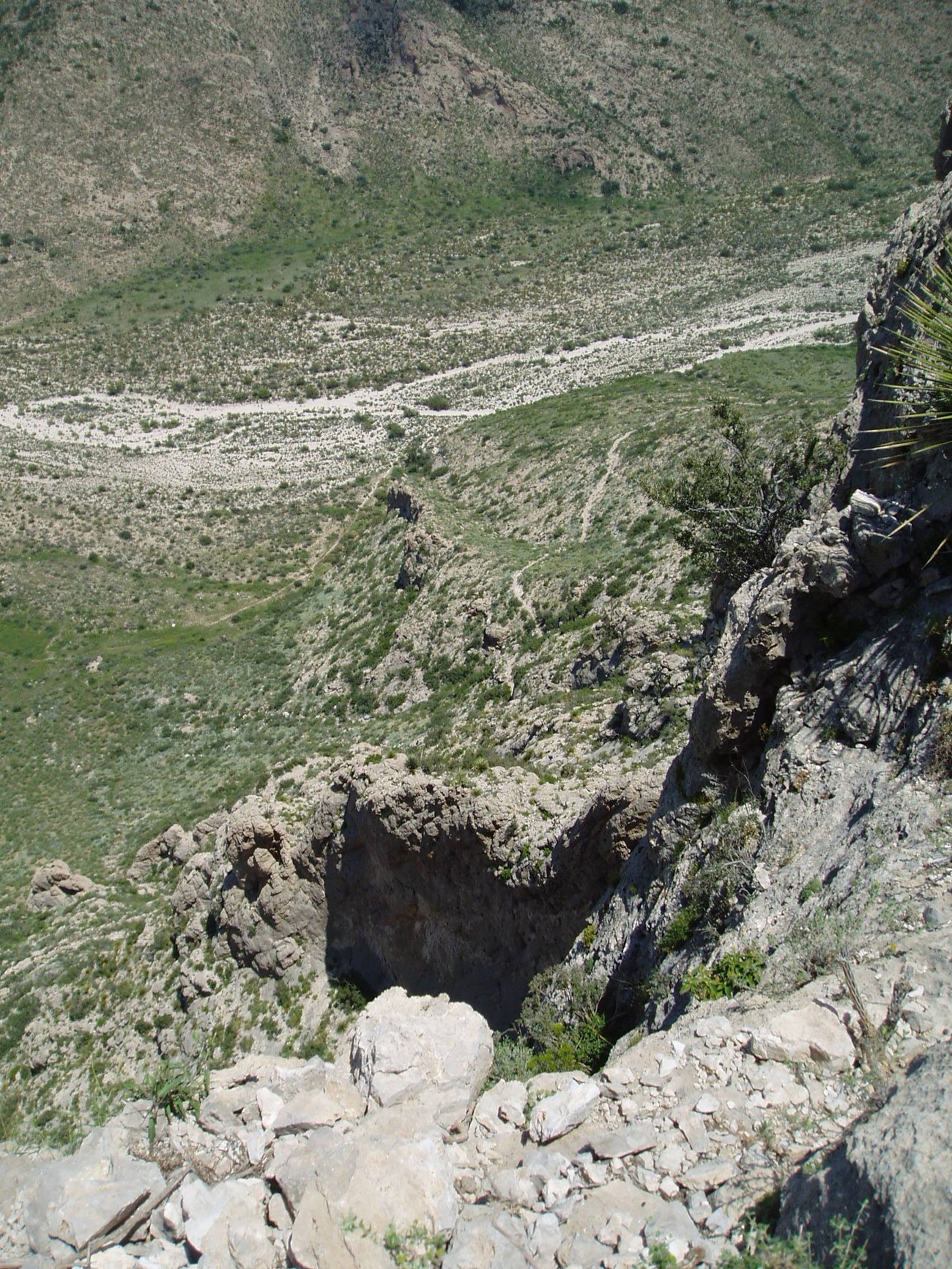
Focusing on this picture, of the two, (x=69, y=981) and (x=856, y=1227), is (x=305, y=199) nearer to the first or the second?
(x=69, y=981)

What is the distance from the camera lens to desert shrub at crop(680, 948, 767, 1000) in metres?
7.39

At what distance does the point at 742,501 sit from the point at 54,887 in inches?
926

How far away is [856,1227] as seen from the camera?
4441mm

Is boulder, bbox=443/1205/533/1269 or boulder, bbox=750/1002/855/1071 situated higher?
boulder, bbox=750/1002/855/1071

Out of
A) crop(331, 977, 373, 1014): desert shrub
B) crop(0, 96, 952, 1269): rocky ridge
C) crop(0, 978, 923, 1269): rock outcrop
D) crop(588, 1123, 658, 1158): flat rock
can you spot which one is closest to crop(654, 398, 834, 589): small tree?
crop(0, 96, 952, 1269): rocky ridge

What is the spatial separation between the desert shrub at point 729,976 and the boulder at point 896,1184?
2.25 meters

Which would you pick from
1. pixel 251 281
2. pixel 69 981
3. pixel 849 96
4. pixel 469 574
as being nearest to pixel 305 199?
pixel 251 281

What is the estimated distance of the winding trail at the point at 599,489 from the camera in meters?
35.2

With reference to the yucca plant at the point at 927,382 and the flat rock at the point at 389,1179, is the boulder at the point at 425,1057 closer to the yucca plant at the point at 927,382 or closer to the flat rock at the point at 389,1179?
the flat rock at the point at 389,1179

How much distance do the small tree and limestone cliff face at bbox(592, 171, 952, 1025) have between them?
4.34 meters

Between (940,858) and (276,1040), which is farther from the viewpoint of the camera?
(276,1040)

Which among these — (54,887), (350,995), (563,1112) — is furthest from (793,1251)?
(54,887)

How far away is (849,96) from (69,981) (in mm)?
132158

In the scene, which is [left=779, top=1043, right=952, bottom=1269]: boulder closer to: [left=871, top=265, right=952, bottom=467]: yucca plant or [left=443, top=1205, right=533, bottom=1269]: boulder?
[left=443, top=1205, right=533, bottom=1269]: boulder
